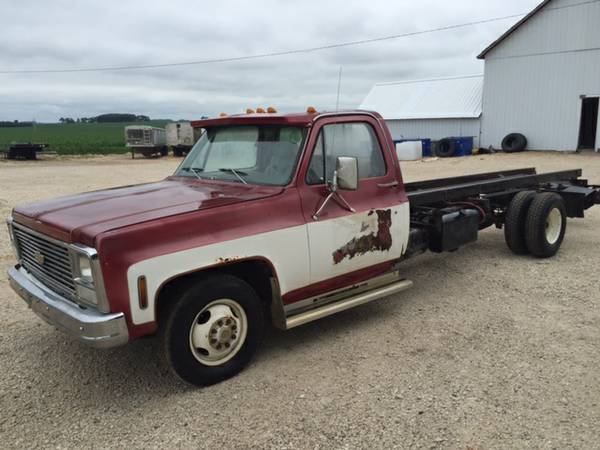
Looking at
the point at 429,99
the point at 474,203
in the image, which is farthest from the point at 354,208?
the point at 429,99

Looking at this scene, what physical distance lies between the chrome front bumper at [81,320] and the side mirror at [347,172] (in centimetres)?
197

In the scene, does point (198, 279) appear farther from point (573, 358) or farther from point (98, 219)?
point (573, 358)

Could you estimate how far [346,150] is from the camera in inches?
192

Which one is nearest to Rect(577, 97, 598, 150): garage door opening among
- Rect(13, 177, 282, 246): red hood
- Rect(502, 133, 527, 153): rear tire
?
Rect(502, 133, 527, 153): rear tire

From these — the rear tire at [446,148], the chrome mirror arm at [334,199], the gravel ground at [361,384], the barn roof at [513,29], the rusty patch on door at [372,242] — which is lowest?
the gravel ground at [361,384]

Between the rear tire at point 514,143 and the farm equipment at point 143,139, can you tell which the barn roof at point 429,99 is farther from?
the farm equipment at point 143,139

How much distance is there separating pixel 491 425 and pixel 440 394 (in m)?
0.46

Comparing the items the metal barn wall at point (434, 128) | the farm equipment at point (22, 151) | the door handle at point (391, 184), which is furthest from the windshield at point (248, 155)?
the farm equipment at point (22, 151)

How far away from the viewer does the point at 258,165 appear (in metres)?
4.66

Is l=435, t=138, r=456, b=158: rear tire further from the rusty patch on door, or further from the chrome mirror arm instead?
the chrome mirror arm

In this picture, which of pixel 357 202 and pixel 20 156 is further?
pixel 20 156

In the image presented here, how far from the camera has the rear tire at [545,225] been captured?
7.11 m

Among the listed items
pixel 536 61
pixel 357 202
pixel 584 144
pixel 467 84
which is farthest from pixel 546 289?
pixel 467 84

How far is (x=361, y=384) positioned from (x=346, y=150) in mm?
2062
